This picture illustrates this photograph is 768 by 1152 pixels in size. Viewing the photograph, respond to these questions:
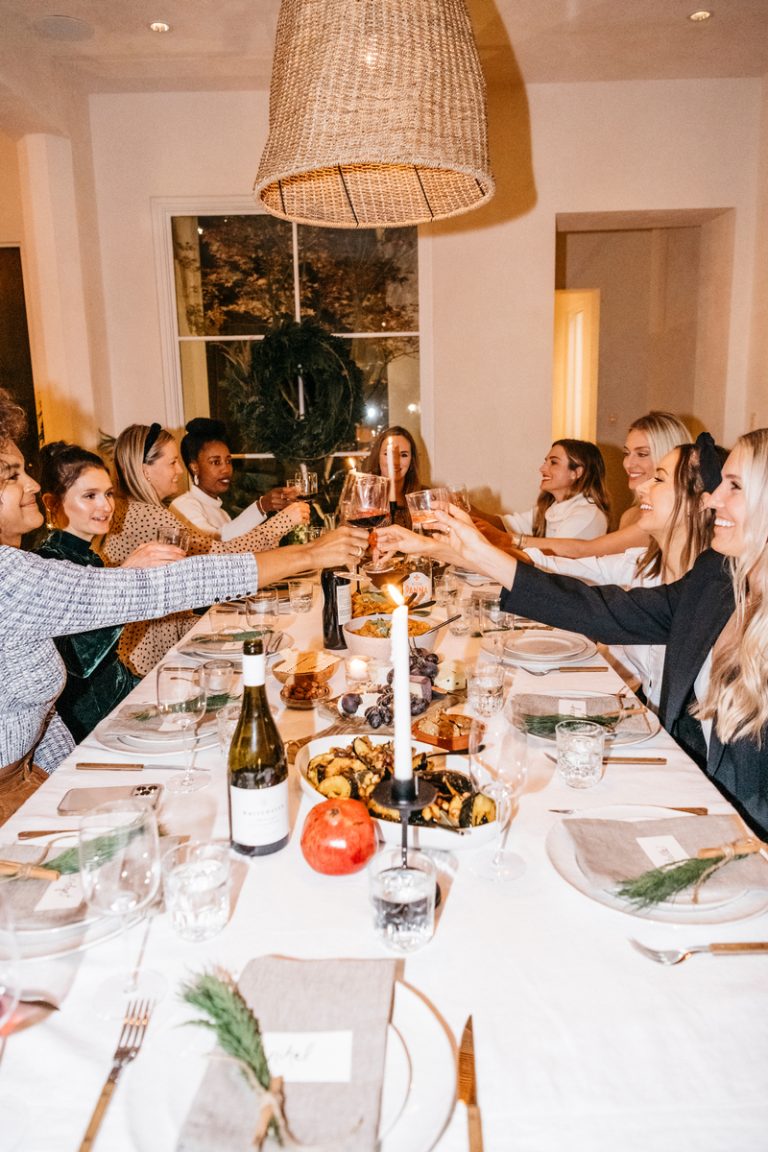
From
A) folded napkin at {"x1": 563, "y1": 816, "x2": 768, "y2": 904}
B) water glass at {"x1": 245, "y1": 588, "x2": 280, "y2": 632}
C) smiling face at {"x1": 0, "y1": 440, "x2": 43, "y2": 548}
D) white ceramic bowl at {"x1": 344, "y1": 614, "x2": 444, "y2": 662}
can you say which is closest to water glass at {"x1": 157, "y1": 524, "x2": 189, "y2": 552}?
water glass at {"x1": 245, "y1": 588, "x2": 280, "y2": 632}

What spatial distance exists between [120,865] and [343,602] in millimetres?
1118

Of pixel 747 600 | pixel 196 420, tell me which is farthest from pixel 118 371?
pixel 747 600

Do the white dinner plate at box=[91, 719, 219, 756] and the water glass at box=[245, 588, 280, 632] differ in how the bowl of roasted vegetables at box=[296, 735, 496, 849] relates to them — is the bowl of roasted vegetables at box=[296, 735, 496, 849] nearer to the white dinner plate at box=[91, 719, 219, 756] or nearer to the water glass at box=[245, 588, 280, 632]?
the white dinner plate at box=[91, 719, 219, 756]

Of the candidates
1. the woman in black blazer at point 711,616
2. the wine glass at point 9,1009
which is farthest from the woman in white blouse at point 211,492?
the wine glass at point 9,1009

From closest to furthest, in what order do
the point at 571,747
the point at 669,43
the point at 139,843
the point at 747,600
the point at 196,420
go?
the point at 139,843, the point at 571,747, the point at 747,600, the point at 669,43, the point at 196,420

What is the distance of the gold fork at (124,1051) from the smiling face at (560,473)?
305cm

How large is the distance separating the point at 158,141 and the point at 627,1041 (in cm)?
468

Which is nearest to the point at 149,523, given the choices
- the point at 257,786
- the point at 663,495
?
the point at 663,495

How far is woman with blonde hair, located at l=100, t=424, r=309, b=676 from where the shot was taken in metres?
2.64

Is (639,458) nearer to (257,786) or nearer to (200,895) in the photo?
(257,786)

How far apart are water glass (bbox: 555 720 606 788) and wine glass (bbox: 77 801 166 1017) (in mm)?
642

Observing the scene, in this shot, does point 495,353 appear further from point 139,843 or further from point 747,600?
point 139,843

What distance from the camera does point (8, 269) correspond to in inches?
Answer: 203

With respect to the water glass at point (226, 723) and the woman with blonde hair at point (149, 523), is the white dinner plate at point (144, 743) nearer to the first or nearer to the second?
the water glass at point (226, 723)
